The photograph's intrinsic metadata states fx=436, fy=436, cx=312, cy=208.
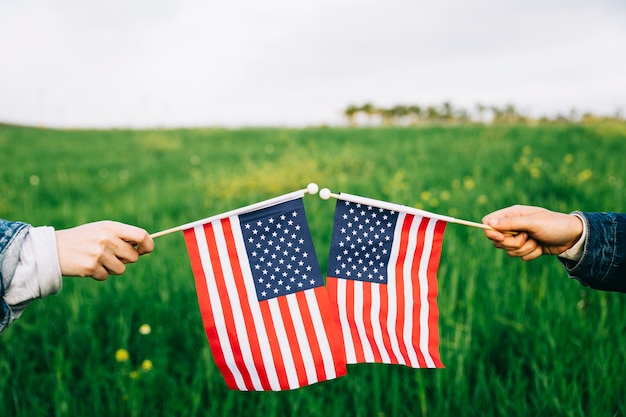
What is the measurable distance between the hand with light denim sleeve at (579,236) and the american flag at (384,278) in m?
0.23

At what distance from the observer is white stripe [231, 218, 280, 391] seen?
1.55 metres

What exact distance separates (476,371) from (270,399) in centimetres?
101

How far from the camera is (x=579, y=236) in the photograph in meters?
1.57

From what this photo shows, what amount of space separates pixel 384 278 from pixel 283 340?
1.41 ft

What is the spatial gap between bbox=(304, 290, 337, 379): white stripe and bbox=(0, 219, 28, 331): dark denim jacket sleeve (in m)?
0.91

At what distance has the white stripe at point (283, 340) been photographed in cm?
155

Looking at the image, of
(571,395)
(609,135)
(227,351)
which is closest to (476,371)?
(571,395)

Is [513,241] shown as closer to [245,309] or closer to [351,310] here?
[351,310]

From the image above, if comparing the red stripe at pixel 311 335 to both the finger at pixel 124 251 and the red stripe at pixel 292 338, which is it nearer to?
the red stripe at pixel 292 338

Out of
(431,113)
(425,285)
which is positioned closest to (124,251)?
(425,285)

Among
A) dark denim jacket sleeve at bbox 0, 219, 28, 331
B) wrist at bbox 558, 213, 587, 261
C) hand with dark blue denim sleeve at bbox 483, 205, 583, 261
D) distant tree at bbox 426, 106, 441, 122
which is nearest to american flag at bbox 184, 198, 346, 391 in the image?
dark denim jacket sleeve at bbox 0, 219, 28, 331

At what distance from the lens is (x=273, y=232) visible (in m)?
1.55

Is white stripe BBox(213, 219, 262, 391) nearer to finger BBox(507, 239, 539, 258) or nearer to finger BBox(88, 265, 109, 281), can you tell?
finger BBox(88, 265, 109, 281)

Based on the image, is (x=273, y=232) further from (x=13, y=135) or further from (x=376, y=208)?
(x=13, y=135)
